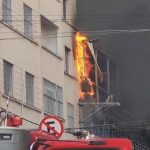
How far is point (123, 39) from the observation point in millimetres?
31703

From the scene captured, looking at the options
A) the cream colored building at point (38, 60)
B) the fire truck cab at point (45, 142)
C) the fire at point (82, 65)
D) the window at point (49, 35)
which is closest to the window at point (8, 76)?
the cream colored building at point (38, 60)

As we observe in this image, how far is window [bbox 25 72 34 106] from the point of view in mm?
24703

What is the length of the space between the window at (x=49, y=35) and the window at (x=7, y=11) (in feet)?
12.1

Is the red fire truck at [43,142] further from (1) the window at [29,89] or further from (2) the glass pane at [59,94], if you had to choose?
(2) the glass pane at [59,94]

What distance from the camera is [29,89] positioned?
2497 centimetres

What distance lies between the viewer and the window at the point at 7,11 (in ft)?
77.3

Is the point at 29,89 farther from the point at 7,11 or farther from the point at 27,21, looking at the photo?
the point at 7,11

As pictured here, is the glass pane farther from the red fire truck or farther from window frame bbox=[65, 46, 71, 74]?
the red fire truck

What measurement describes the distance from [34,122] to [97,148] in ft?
58.5

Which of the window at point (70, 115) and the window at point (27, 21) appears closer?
the window at point (27, 21)

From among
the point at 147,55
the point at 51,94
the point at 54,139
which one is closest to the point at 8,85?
the point at 51,94

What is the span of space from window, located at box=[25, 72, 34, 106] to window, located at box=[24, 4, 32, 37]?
1512 mm

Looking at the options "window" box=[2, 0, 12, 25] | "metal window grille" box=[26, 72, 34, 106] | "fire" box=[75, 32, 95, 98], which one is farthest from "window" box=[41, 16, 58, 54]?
"window" box=[2, 0, 12, 25]

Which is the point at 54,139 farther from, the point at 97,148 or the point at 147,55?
the point at 147,55
